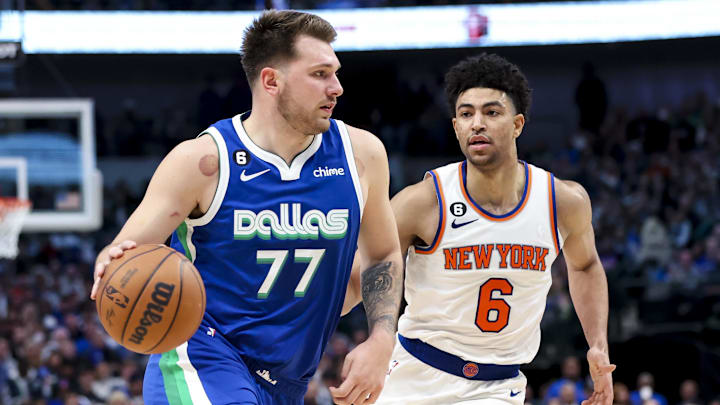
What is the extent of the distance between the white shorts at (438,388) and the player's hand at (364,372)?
3.64 ft

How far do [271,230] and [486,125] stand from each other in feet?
5.19

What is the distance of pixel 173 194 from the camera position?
3.54 metres

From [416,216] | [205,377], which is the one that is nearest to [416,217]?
[416,216]

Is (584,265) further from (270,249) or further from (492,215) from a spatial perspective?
(270,249)

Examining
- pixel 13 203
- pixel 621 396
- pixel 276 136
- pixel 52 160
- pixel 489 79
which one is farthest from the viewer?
pixel 52 160

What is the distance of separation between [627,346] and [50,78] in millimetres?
12093

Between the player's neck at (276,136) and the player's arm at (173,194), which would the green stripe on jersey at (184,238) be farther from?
the player's neck at (276,136)

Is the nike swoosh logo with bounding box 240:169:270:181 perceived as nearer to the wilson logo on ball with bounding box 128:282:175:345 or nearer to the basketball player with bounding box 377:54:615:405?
the wilson logo on ball with bounding box 128:282:175:345

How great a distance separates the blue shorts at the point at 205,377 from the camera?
356cm

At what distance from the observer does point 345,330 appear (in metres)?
14.4

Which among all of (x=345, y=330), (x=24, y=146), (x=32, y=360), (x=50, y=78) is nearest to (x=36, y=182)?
(x=24, y=146)

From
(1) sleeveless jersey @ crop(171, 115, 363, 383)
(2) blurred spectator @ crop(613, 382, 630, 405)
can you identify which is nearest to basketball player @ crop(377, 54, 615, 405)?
(1) sleeveless jersey @ crop(171, 115, 363, 383)

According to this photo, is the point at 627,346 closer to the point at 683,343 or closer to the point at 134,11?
the point at 683,343

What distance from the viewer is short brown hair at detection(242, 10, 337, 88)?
3836mm
